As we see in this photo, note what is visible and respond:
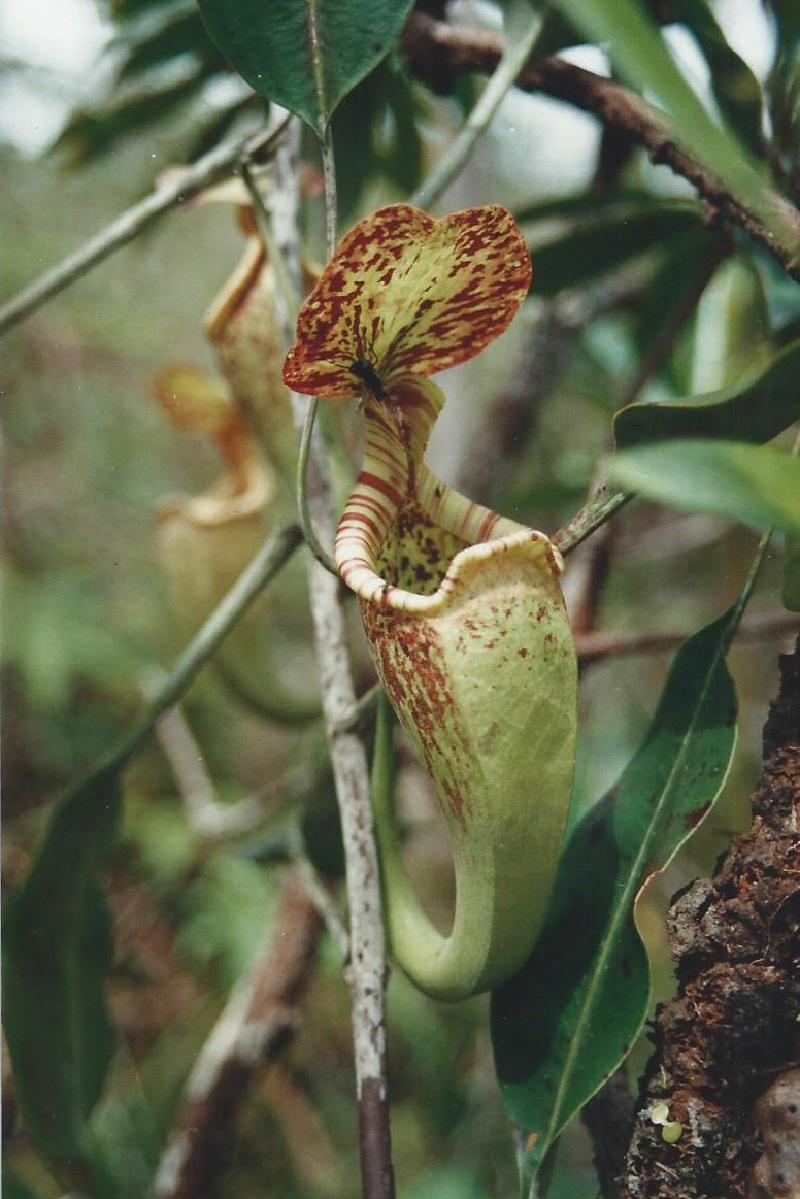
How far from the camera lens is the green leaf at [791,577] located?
497 mm

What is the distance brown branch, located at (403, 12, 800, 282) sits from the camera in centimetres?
55

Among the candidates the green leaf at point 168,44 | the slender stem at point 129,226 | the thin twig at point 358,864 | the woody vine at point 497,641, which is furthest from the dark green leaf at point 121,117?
the thin twig at point 358,864

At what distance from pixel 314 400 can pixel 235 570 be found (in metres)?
0.60

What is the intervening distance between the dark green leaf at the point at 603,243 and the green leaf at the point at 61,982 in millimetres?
538

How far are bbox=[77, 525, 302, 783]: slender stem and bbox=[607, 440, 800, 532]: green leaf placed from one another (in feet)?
1.33

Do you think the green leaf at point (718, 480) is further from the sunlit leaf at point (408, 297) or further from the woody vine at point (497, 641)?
the sunlit leaf at point (408, 297)

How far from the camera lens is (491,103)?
70cm

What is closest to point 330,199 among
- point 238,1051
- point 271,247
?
point 271,247

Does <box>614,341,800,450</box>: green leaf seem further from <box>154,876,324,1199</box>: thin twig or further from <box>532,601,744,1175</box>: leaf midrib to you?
<box>154,876,324,1199</box>: thin twig

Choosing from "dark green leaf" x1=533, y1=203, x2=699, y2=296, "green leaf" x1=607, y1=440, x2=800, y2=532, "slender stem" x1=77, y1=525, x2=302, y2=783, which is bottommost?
"green leaf" x1=607, y1=440, x2=800, y2=532

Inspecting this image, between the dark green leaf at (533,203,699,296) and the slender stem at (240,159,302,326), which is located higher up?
the dark green leaf at (533,203,699,296)

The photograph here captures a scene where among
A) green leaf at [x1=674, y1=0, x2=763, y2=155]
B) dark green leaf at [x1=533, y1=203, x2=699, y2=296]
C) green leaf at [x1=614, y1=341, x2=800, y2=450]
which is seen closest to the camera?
green leaf at [x1=614, y1=341, x2=800, y2=450]

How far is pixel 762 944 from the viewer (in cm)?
47

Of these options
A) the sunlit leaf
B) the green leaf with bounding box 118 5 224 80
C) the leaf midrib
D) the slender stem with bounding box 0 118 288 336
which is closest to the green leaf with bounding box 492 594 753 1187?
the leaf midrib
